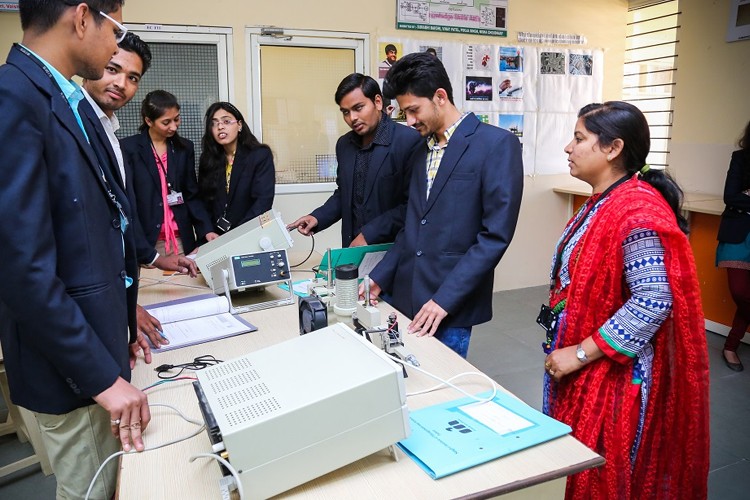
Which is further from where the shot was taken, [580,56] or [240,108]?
[580,56]

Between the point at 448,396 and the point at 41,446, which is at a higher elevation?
the point at 448,396

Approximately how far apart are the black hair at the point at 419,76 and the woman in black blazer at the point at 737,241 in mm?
2292

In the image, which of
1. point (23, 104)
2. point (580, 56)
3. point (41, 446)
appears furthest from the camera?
point (580, 56)

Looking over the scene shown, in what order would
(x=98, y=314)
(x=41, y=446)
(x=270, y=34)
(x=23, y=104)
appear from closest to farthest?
(x=23, y=104) → (x=98, y=314) → (x=41, y=446) → (x=270, y=34)

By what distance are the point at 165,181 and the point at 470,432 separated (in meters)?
2.39

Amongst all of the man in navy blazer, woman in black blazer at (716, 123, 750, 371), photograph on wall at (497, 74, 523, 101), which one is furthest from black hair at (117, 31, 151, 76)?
woman in black blazer at (716, 123, 750, 371)

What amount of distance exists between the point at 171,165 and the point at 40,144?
2.11 metres

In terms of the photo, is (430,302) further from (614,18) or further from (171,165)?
(614,18)

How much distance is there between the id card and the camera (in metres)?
2.92

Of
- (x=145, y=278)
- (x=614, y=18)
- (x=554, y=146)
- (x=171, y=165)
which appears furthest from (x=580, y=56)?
(x=145, y=278)

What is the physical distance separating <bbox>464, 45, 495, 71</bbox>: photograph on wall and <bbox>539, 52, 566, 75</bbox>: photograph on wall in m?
0.48

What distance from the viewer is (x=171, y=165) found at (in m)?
2.97

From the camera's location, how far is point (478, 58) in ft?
13.7

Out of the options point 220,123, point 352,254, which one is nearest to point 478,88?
point 220,123
